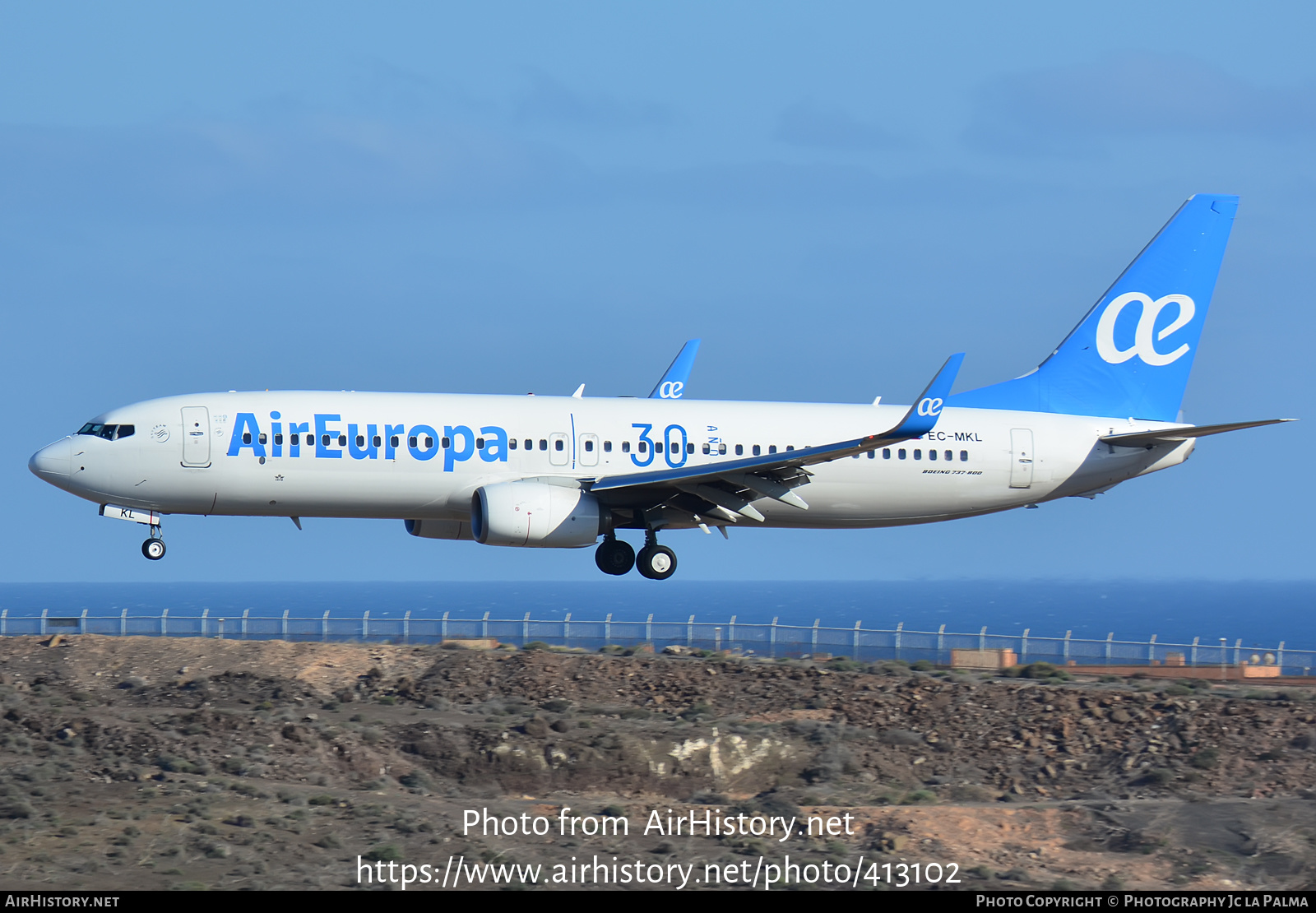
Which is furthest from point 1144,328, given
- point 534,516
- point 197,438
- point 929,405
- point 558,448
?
point 197,438

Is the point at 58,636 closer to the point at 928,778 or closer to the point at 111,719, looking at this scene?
the point at 111,719

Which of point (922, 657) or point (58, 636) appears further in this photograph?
point (922, 657)

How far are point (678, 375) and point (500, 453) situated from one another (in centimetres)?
1150

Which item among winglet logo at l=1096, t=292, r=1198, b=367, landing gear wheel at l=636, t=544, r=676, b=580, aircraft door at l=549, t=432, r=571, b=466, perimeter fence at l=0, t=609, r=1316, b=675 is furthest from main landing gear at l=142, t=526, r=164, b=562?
winglet logo at l=1096, t=292, r=1198, b=367

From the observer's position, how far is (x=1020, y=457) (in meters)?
40.0

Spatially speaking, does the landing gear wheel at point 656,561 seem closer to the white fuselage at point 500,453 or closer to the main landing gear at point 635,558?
the main landing gear at point 635,558

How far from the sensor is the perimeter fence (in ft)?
142

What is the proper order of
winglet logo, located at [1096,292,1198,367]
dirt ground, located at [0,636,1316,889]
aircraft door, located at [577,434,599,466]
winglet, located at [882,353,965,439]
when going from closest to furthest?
dirt ground, located at [0,636,1316,889], winglet, located at [882,353,965,439], aircraft door, located at [577,434,599,466], winglet logo, located at [1096,292,1198,367]

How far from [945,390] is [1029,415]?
7983 millimetres

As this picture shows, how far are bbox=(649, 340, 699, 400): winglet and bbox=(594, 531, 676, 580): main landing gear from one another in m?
8.14

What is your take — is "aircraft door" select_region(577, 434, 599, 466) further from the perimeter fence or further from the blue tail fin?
the blue tail fin

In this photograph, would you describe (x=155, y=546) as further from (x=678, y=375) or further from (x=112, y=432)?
(x=678, y=375)

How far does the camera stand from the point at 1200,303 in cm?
4372

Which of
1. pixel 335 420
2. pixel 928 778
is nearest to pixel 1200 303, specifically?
pixel 928 778
